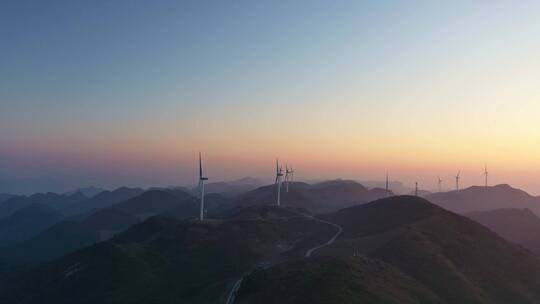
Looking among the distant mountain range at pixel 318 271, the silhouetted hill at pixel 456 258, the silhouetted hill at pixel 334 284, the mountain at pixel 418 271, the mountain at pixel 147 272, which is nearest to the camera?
the silhouetted hill at pixel 334 284

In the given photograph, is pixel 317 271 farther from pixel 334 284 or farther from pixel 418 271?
pixel 418 271

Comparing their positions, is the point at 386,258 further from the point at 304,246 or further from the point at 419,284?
the point at 304,246

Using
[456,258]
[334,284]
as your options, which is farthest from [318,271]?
[456,258]

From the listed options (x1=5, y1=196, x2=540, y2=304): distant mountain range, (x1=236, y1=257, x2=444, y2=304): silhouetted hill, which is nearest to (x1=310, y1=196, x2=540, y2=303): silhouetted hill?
(x1=5, y1=196, x2=540, y2=304): distant mountain range

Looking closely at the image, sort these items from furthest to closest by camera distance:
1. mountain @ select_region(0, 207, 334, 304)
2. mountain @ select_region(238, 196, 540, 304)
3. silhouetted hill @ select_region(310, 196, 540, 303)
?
mountain @ select_region(0, 207, 334, 304) → silhouetted hill @ select_region(310, 196, 540, 303) → mountain @ select_region(238, 196, 540, 304)

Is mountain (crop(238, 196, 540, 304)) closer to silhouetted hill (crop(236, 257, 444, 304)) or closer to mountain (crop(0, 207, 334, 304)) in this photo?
silhouetted hill (crop(236, 257, 444, 304))

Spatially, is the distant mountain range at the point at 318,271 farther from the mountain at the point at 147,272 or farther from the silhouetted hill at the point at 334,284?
the mountain at the point at 147,272

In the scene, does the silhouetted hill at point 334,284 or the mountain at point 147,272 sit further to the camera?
the mountain at point 147,272

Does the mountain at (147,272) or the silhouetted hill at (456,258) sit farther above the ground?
the silhouetted hill at (456,258)

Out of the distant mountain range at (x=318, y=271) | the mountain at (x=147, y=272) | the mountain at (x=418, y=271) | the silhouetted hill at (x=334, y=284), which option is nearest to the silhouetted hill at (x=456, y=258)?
the mountain at (x=418, y=271)
